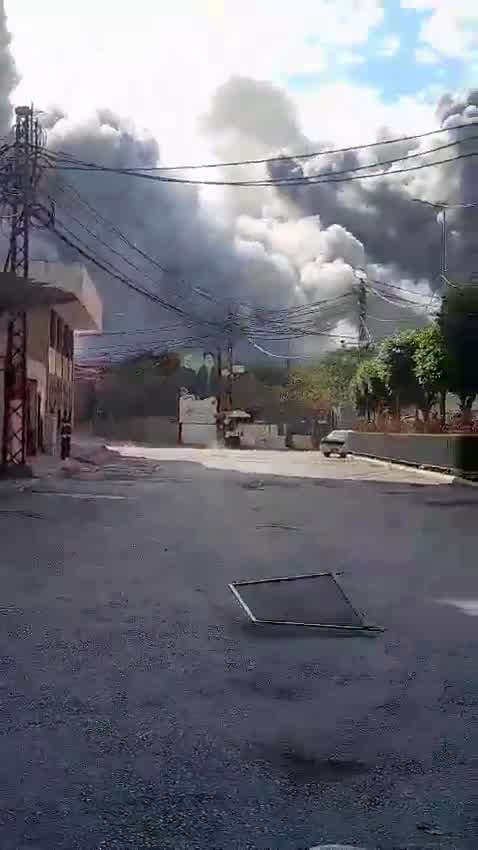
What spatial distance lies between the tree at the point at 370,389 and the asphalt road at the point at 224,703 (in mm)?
37849

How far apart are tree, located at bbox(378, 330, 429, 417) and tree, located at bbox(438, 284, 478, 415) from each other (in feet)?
38.7

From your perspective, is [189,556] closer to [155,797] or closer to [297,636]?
[297,636]

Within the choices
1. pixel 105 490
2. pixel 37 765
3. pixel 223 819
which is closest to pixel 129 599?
pixel 37 765

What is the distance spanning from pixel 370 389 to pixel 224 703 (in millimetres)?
48214

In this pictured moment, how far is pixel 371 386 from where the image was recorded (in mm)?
52844

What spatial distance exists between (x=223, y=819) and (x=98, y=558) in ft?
25.9

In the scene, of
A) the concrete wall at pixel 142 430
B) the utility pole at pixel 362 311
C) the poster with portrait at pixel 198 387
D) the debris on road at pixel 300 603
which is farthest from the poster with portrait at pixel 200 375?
the debris on road at pixel 300 603

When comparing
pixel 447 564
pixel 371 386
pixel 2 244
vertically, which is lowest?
pixel 447 564

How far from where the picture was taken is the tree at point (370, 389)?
167 feet

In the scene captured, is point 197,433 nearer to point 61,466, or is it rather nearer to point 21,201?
point 61,466

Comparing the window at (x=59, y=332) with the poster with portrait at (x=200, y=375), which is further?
the poster with portrait at (x=200, y=375)

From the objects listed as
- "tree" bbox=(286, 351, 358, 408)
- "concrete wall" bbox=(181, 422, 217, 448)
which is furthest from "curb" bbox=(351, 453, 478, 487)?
"tree" bbox=(286, 351, 358, 408)

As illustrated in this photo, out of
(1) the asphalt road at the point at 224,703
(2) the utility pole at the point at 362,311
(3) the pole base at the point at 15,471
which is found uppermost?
(2) the utility pole at the point at 362,311

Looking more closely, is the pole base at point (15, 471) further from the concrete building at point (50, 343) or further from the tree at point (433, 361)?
the tree at point (433, 361)
